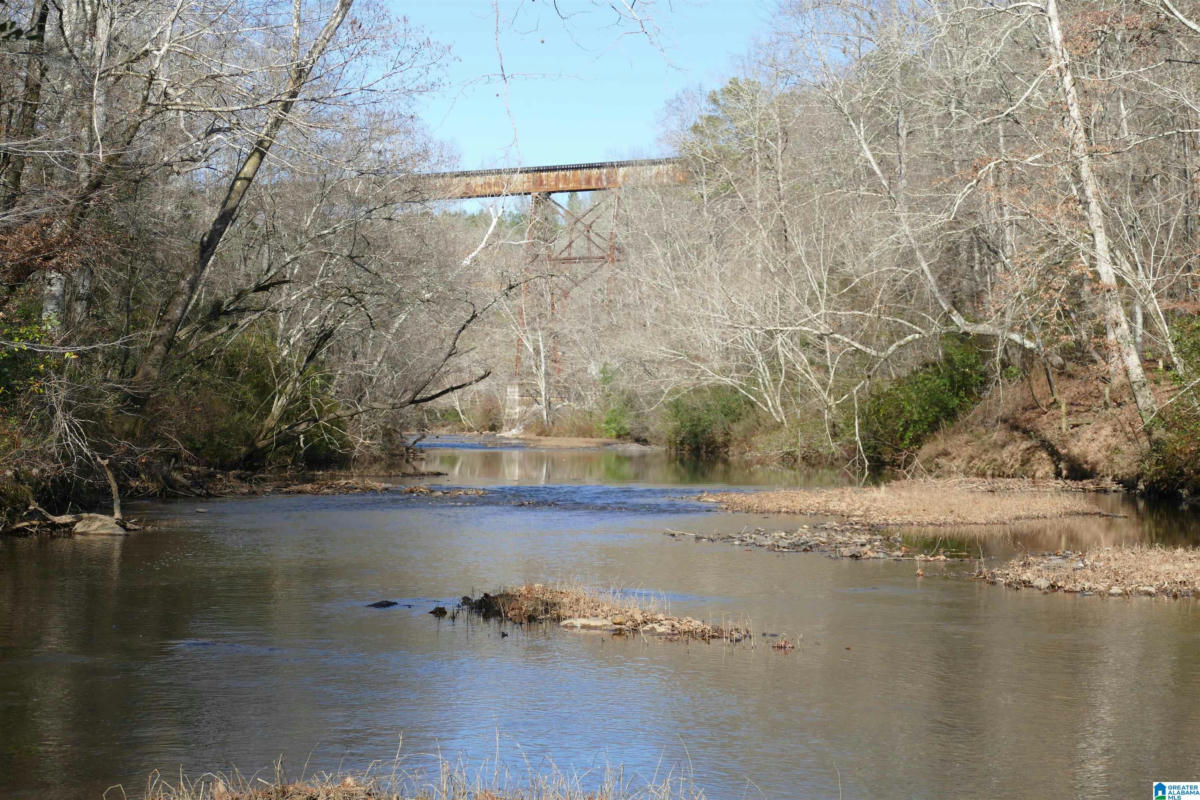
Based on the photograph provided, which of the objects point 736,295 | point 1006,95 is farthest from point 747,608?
point 736,295

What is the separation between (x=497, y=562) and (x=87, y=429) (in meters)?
8.20

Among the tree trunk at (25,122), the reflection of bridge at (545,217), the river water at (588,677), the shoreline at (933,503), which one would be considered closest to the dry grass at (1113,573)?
the river water at (588,677)

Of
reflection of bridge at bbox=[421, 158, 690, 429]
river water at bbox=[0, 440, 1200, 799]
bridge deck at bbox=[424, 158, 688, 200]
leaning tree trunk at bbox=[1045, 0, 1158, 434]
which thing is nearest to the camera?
river water at bbox=[0, 440, 1200, 799]

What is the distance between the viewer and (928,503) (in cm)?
2625

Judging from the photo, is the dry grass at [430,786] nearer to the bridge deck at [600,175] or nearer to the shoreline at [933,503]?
the shoreline at [933,503]

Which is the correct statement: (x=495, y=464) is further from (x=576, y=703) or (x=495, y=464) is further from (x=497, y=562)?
(x=576, y=703)

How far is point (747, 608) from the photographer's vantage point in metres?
15.2

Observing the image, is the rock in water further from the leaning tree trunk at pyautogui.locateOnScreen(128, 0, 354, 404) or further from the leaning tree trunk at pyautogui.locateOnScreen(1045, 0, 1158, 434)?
the leaning tree trunk at pyautogui.locateOnScreen(1045, 0, 1158, 434)

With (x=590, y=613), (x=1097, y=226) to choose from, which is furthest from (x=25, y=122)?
(x=1097, y=226)

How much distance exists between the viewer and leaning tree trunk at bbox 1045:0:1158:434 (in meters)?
26.8

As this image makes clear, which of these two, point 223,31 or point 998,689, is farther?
point 223,31

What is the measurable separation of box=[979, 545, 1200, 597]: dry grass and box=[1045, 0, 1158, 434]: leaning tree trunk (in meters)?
10.3

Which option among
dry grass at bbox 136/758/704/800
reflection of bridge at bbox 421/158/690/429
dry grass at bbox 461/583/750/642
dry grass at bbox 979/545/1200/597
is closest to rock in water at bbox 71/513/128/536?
dry grass at bbox 461/583/750/642

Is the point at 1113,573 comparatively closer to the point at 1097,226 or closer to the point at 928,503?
the point at 928,503
